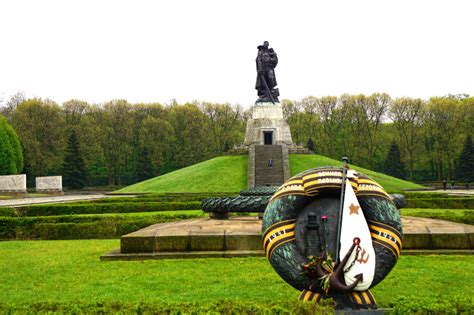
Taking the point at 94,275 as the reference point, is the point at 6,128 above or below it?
above

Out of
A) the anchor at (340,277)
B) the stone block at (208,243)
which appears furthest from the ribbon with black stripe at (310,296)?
the stone block at (208,243)

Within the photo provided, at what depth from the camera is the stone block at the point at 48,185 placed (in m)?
43.2

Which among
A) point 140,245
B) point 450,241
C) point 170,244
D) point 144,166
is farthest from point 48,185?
point 450,241

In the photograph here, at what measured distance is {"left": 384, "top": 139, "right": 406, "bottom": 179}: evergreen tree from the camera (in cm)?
5347

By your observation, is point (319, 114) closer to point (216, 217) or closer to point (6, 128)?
point (6, 128)

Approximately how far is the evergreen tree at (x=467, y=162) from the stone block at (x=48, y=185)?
Result: 130 ft

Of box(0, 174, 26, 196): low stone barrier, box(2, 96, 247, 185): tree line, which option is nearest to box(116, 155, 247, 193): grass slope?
box(0, 174, 26, 196): low stone barrier

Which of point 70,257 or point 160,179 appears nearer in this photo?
point 70,257

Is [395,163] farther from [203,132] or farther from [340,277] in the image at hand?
[340,277]

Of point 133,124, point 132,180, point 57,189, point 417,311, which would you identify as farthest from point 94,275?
point 132,180

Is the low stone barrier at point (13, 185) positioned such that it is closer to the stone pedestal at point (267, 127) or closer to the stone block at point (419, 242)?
the stone pedestal at point (267, 127)

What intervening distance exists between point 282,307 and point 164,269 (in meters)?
4.46

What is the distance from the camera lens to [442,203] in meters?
20.6

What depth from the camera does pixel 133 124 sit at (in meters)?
57.6
